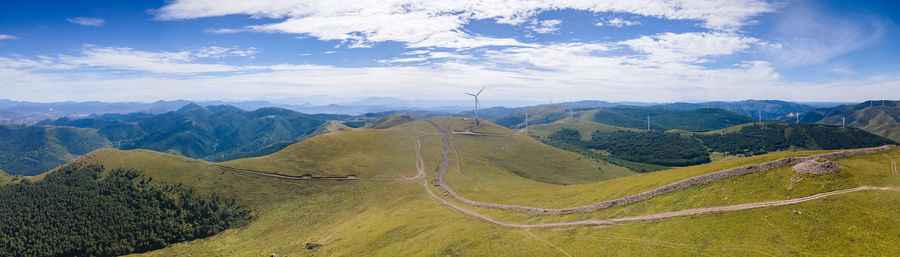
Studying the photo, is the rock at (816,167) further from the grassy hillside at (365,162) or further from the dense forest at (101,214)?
the dense forest at (101,214)

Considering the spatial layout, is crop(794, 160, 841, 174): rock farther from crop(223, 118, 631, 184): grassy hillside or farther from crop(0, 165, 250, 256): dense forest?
crop(0, 165, 250, 256): dense forest

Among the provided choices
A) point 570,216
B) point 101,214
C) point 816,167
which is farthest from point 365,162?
point 816,167

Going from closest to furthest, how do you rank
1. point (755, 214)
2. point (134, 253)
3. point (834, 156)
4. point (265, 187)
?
point (755, 214), point (834, 156), point (134, 253), point (265, 187)

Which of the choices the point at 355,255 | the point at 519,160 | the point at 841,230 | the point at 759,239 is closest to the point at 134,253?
the point at 355,255

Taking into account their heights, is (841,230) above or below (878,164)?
below

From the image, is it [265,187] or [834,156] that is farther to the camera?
[265,187]

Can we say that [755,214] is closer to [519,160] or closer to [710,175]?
[710,175]

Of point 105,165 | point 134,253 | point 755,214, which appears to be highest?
point 755,214
